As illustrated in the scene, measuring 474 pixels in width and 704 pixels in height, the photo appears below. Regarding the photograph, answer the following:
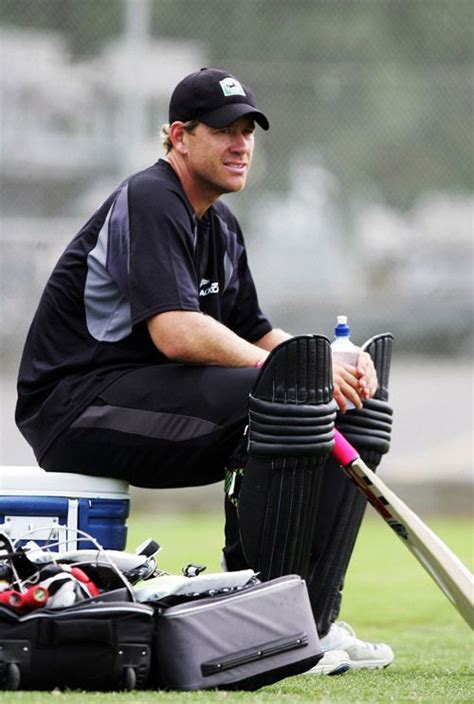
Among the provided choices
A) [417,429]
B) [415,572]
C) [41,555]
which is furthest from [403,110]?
[41,555]

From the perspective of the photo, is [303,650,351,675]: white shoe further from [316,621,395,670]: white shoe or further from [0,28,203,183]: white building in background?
[0,28,203,183]: white building in background

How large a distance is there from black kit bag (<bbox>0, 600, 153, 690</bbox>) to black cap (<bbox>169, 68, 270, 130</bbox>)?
1570mm

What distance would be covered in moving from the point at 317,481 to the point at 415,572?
10.8ft

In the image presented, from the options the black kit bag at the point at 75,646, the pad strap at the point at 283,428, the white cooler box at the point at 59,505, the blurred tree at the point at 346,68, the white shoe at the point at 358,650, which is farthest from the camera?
the blurred tree at the point at 346,68

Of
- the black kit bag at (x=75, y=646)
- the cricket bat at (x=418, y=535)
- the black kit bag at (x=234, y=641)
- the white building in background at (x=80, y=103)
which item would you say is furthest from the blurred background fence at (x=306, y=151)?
the black kit bag at (x=75, y=646)

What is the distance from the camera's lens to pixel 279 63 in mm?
9109

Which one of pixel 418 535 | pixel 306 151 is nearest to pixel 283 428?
pixel 418 535

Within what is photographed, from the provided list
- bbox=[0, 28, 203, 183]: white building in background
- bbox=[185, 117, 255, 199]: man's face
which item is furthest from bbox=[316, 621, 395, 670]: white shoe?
bbox=[0, 28, 203, 183]: white building in background

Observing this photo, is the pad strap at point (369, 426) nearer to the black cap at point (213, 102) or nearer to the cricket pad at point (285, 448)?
the cricket pad at point (285, 448)

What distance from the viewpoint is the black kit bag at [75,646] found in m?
2.99

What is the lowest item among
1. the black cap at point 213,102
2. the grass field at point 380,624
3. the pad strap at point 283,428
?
the grass field at point 380,624

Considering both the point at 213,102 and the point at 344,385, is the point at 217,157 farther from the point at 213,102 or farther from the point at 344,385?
the point at 344,385

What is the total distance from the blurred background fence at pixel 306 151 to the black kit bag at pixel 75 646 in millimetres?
5896

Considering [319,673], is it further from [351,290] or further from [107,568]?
[351,290]
